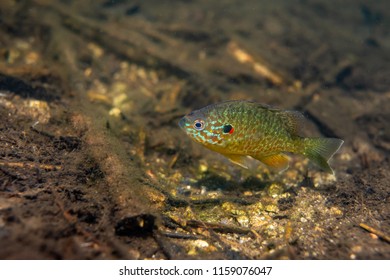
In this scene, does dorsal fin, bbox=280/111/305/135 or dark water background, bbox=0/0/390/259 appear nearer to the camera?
dark water background, bbox=0/0/390/259

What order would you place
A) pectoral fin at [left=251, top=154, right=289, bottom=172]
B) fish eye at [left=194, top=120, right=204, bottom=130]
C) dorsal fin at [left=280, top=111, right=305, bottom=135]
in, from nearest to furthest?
fish eye at [left=194, top=120, right=204, bottom=130]
dorsal fin at [left=280, top=111, right=305, bottom=135]
pectoral fin at [left=251, top=154, right=289, bottom=172]

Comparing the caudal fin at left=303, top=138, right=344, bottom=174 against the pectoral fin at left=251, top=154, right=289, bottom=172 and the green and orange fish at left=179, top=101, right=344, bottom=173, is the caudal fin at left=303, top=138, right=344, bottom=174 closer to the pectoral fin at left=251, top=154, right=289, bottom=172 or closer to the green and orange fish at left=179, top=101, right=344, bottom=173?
the green and orange fish at left=179, top=101, right=344, bottom=173

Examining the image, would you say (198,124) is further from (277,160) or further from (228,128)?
(277,160)

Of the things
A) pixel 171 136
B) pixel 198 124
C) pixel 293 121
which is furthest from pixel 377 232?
pixel 171 136

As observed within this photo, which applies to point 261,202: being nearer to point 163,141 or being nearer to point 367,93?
point 163,141

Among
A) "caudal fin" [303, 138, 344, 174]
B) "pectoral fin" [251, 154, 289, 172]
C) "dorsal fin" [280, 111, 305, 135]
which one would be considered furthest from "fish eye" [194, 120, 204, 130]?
"caudal fin" [303, 138, 344, 174]

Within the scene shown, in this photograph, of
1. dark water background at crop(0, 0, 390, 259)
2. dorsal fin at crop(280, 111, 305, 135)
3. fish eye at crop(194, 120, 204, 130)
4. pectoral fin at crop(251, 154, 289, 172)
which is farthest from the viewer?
pectoral fin at crop(251, 154, 289, 172)
